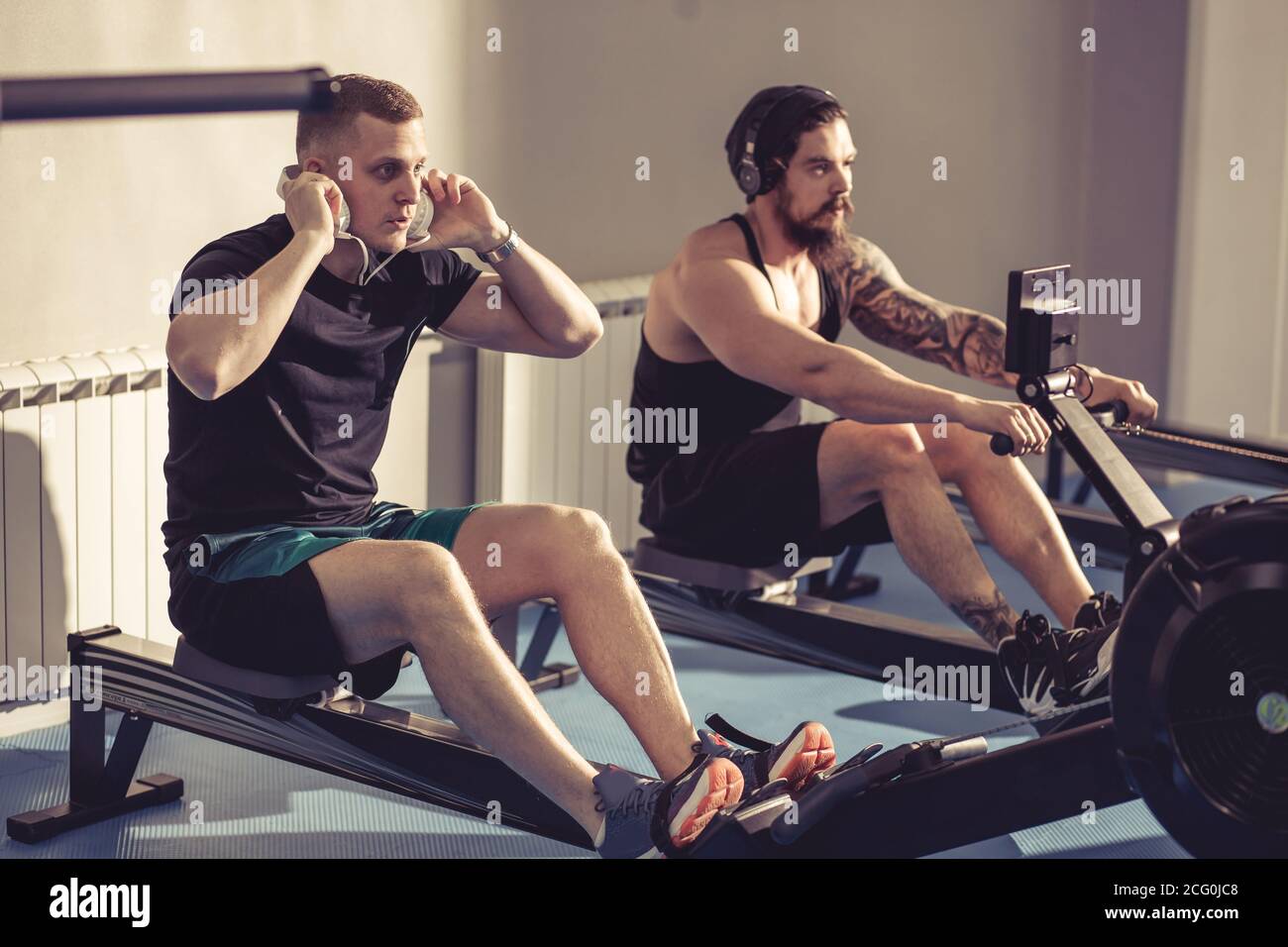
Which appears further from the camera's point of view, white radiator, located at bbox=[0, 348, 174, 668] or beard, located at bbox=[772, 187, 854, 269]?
beard, located at bbox=[772, 187, 854, 269]

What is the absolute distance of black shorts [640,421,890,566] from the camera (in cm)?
302

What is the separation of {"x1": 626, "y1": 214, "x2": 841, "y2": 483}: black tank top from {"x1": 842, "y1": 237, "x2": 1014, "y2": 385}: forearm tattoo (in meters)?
0.27

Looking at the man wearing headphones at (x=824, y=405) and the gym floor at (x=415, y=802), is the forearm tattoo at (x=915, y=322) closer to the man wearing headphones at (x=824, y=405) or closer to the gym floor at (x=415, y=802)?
the man wearing headphones at (x=824, y=405)

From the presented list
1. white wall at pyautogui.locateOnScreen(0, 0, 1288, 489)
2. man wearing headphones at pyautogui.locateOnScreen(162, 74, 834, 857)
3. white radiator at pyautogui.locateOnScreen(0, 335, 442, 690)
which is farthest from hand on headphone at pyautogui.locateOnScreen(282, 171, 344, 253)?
white radiator at pyautogui.locateOnScreen(0, 335, 442, 690)

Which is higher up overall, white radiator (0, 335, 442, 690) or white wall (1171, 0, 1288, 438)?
white wall (1171, 0, 1288, 438)

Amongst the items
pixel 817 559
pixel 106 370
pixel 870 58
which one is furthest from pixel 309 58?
pixel 870 58

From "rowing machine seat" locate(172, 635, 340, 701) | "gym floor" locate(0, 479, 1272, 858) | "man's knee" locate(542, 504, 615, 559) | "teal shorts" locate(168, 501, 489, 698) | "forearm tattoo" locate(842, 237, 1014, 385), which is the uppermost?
"forearm tattoo" locate(842, 237, 1014, 385)

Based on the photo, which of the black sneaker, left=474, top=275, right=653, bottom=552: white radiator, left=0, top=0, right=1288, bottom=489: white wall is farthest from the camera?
left=474, top=275, right=653, bottom=552: white radiator

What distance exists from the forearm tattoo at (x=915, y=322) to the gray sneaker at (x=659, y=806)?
4.06ft

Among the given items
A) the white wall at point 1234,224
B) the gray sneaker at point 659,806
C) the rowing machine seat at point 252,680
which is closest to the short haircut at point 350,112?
the rowing machine seat at point 252,680

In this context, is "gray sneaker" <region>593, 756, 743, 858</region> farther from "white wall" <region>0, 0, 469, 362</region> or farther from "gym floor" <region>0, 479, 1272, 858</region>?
"white wall" <region>0, 0, 469, 362</region>

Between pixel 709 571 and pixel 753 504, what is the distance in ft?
0.53

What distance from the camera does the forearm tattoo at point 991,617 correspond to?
281 centimetres
